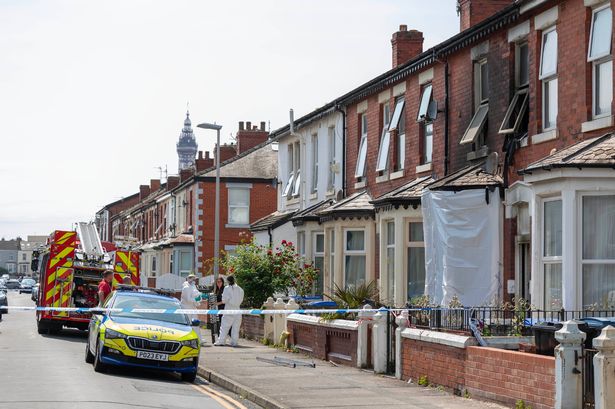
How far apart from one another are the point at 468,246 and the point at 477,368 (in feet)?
19.9

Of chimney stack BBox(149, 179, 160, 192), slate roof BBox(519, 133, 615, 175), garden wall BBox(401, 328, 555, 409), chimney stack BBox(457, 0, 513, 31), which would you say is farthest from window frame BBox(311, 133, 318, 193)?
chimney stack BBox(149, 179, 160, 192)

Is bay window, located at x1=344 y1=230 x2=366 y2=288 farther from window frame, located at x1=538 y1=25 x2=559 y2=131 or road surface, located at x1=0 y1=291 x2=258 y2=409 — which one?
window frame, located at x1=538 y1=25 x2=559 y2=131

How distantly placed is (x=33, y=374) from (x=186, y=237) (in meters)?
37.5

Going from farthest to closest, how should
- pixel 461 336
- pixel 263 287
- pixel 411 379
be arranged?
pixel 263 287, pixel 411 379, pixel 461 336

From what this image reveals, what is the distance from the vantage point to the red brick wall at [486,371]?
1250 cm

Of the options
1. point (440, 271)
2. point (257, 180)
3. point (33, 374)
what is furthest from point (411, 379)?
point (257, 180)

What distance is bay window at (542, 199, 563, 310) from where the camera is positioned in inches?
653

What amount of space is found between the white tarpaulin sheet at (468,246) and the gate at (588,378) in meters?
7.87

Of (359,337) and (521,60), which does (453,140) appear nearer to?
(521,60)

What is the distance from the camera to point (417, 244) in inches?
914

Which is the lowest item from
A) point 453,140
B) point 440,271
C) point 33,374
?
point 33,374

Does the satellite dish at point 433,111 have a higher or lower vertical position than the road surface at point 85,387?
higher

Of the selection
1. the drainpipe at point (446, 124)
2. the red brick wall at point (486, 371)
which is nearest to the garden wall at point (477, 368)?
the red brick wall at point (486, 371)

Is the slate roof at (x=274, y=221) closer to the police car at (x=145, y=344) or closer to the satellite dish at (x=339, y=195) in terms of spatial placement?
the satellite dish at (x=339, y=195)
